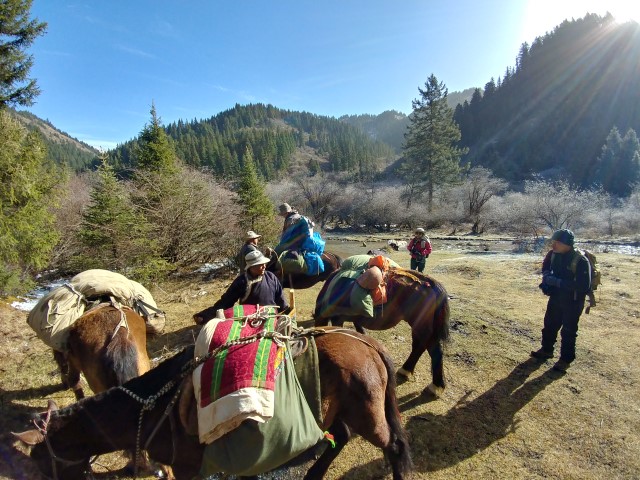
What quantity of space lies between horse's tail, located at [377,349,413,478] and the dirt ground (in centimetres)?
44

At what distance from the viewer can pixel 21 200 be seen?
642 centimetres

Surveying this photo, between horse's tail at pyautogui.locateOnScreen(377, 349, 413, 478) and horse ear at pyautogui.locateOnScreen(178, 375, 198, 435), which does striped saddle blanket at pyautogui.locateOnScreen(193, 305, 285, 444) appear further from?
horse's tail at pyautogui.locateOnScreen(377, 349, 413, 478)

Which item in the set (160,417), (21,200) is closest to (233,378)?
(160,417)

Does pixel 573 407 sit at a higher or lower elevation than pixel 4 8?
lower

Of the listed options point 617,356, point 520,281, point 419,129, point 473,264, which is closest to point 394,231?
point 419,129

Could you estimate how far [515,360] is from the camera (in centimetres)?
481

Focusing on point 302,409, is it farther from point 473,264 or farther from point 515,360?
point 473,264

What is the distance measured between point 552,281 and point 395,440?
3470mm

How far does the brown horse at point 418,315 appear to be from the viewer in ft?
13.0

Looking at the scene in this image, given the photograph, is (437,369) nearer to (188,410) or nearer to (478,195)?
(188,410)

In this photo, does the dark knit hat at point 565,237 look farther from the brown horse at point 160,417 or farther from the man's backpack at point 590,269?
the brown horse at point 160,417

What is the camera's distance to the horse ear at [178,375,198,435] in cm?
194

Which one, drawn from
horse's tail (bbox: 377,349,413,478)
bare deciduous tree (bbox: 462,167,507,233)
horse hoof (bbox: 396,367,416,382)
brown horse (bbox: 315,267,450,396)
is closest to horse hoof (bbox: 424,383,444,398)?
brown horse (bbox: 315,267,450,396)

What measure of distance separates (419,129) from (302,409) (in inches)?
1579
